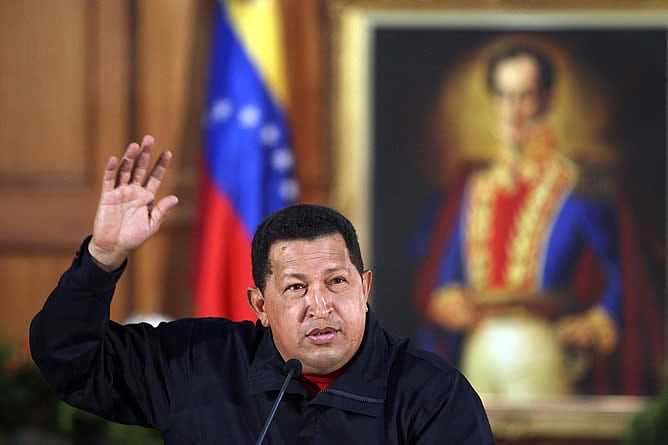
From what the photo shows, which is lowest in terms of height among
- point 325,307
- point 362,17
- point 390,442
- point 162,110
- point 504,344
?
point 504,344

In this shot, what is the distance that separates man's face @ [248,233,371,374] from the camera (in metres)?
2.24

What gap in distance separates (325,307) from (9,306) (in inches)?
132

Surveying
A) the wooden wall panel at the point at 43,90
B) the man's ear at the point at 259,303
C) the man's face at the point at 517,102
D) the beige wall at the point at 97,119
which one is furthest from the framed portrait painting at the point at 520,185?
the man's ear at the point at 259,303

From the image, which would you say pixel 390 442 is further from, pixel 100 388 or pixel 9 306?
pixel 9 306

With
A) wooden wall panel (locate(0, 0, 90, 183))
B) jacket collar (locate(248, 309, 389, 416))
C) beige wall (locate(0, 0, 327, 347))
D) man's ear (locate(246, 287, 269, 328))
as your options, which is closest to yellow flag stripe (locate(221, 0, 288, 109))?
beige wall (locate(0, 0, 327, 347))

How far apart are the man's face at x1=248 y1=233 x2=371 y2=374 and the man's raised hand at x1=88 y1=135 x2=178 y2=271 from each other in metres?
0.28

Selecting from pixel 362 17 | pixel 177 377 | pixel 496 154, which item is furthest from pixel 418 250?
pixel 177 377

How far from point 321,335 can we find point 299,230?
22cm

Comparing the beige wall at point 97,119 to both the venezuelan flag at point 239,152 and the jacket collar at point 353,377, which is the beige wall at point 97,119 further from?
the jacket collar at point 353,377

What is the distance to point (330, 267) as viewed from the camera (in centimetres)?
226

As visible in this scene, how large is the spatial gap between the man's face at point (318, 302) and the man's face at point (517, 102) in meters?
3.05

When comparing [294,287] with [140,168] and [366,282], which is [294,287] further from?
[140,168]

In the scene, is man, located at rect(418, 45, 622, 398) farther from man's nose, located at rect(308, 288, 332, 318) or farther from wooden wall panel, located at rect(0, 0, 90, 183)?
man's nose, located at rect(308, 288, 332, 318)

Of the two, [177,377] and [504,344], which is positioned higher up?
[177,377]
